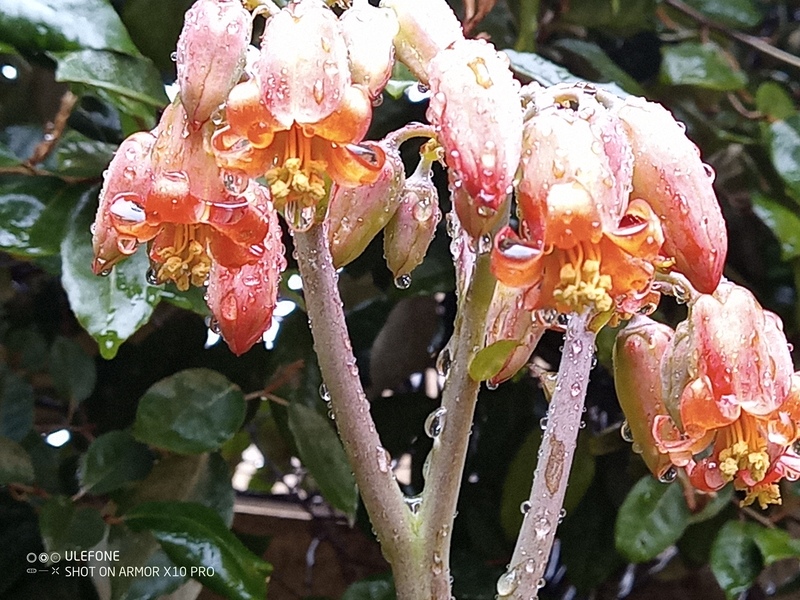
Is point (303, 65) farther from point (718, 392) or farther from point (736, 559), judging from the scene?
point (736, 559)

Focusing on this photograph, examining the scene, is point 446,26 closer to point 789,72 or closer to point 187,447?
point 187,447

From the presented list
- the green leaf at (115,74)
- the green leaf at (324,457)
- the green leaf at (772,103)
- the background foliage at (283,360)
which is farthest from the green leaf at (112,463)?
the green leaf at (772,103)

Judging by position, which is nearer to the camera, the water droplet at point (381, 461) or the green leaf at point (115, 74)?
the water droplet at point (381, 461)

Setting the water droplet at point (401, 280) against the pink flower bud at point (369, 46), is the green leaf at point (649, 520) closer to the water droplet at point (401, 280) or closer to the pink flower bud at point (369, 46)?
the water droplet at point (401, 280)

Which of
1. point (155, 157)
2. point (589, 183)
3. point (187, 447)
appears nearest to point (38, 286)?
point (187, 447)

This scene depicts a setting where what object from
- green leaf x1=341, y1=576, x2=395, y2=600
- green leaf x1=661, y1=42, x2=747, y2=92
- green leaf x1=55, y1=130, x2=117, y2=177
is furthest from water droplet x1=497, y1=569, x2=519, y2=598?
green leaf x1=661, y1=42, x2=747, y2=92

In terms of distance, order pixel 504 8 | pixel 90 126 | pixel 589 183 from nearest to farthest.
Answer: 1. pixel 589 183
2. pixel 90 126
3. pixel 504 8
